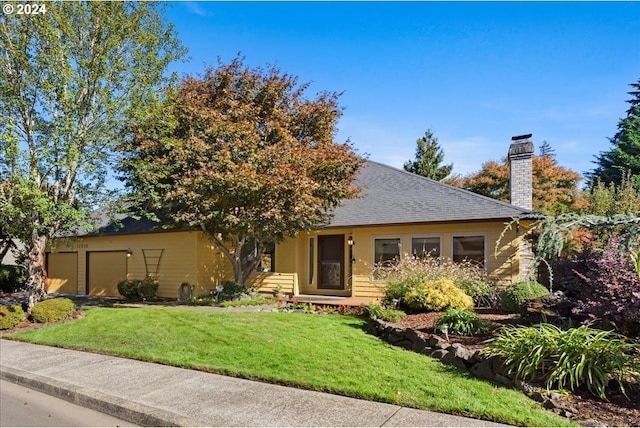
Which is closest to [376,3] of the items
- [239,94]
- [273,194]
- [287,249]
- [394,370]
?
[273,194]

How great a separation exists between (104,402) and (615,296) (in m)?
6.69

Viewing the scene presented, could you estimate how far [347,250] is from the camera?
14766 millimetres

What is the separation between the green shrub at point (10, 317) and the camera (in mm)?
10836

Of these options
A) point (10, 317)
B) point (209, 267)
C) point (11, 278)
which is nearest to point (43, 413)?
point (10, 317)

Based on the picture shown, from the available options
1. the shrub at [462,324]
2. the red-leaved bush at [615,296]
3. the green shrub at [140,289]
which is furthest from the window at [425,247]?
the green shrub at [140,289]

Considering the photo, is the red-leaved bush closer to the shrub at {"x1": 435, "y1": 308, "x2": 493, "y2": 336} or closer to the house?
the shrub at {"x1": 435, "y1": 308, "x2": 493, "y2": 336}

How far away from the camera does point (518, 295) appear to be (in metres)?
9.34

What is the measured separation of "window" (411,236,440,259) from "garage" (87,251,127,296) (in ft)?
38.8

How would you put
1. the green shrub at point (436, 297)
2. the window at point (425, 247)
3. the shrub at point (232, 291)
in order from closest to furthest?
1. the green shrub at point (436, 297)
2. the window at point (425, 247)
3. the shrub at point (232, 291)

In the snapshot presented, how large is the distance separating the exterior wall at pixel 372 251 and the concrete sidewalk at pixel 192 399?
6283 millimetres

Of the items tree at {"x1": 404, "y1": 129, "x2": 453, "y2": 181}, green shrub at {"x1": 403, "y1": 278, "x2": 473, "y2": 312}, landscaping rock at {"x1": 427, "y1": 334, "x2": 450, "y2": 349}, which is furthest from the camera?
tree at {"x1": 404, "y1": 129, "x2": 453, "y2": 181}

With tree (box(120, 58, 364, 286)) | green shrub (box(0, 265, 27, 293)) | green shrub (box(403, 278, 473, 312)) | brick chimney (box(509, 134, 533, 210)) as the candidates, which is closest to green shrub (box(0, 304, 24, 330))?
tree (box(120, 58, 364, 286))

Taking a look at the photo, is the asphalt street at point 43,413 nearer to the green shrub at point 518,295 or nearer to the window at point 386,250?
the green shrub at point 518,295

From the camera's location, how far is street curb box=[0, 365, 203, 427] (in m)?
4.75
